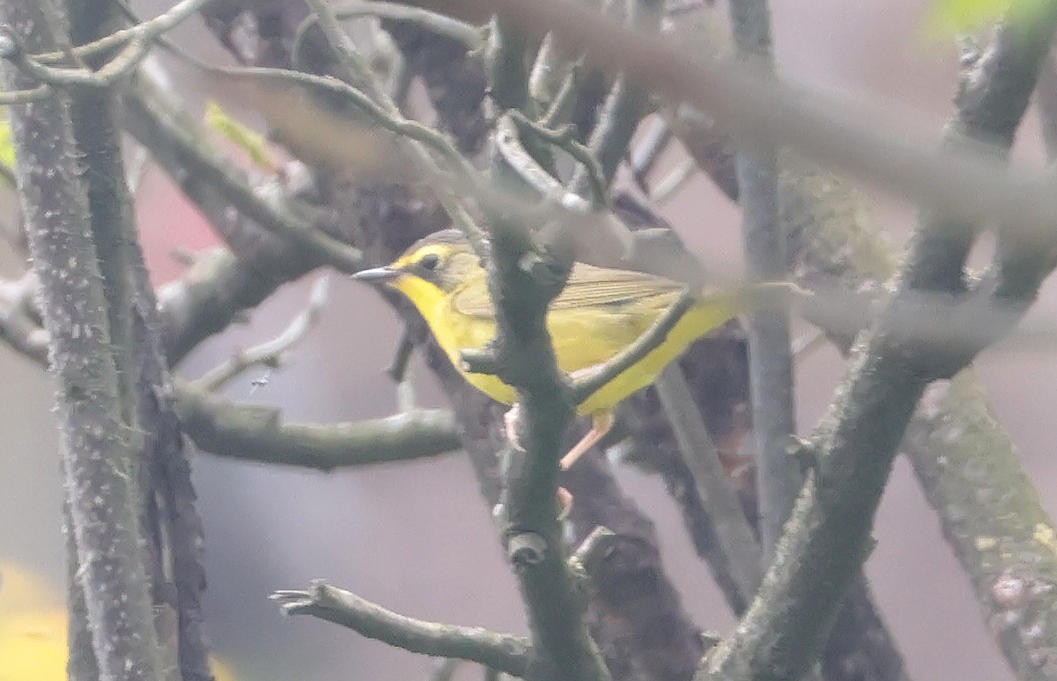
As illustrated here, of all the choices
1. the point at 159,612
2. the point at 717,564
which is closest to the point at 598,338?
the point at 717,564

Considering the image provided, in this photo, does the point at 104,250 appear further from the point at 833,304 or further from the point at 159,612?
the point at 833,304

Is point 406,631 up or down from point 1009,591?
down

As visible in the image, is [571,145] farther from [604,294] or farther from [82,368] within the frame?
[604,294]

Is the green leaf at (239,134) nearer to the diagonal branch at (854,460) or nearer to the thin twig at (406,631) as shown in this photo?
the thin twig at (406,631)

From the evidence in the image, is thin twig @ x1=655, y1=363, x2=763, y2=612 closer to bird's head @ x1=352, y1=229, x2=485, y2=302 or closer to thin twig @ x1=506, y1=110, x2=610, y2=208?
bird's head @ x1=352, y1=229, x2=485, y2=302

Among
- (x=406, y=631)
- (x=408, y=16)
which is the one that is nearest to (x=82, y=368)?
(x=406, y=631)

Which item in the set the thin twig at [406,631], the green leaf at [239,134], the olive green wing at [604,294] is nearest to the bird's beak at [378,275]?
the olive green wing at [604,294]

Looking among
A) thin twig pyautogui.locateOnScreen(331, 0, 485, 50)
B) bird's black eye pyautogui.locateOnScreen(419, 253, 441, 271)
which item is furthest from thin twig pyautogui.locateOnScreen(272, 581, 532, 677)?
bird's black eye pyautogui.locateOnScreen(419, 253, 441, 271)
